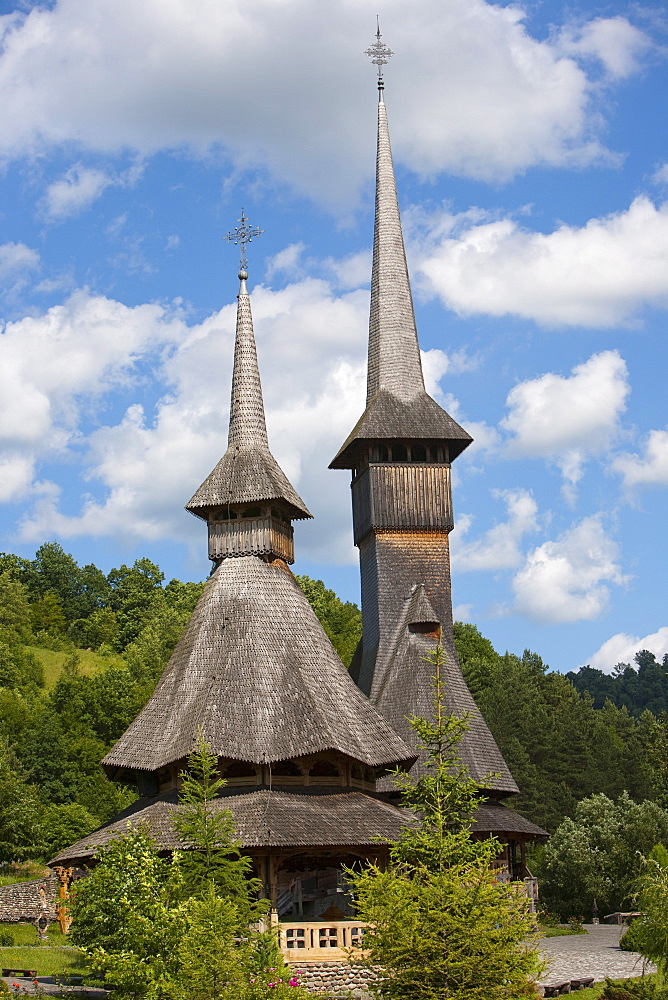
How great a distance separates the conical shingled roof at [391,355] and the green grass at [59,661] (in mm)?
39642

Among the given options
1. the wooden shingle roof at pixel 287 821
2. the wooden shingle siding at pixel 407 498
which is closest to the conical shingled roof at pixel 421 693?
the wooden shingle siding at pixel 407 498

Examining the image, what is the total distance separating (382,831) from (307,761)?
2397 millimetres

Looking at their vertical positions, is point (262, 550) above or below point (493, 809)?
above

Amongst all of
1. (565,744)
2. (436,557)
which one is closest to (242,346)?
(436,557)

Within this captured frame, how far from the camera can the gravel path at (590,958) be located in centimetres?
2480

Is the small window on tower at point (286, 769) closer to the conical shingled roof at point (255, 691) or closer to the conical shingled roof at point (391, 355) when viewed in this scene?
the conical shingled roof at point (255, 691)

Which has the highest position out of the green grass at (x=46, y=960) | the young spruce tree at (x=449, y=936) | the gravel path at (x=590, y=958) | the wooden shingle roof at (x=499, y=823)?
A: the wooden shingle roof at (x=499, y=823)

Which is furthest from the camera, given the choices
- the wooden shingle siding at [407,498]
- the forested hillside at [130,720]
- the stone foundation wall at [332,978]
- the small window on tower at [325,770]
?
the forested hillside at [130,720]

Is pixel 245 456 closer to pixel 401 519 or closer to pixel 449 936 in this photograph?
pixel 401 519

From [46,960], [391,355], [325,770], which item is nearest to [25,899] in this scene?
[46,960]

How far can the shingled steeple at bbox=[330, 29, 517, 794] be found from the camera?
33094 millimetres

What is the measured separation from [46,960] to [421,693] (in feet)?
39.0

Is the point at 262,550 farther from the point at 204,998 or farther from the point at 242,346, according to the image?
the point at 204,998

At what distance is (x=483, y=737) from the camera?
3244 cm
